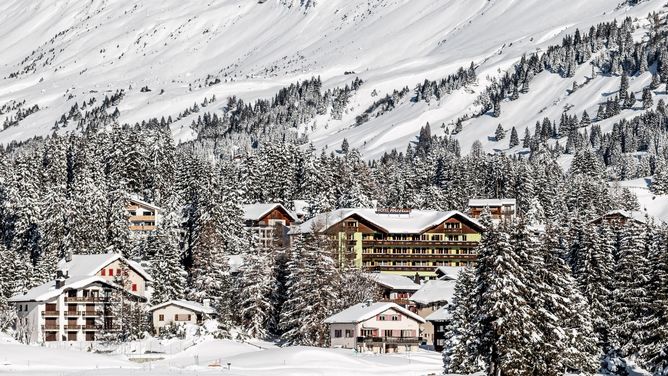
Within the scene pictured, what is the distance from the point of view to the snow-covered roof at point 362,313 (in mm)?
113875

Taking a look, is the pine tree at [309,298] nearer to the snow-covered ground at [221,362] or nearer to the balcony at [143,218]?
the snow-covered ground at [221,362]

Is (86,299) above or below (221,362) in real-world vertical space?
above

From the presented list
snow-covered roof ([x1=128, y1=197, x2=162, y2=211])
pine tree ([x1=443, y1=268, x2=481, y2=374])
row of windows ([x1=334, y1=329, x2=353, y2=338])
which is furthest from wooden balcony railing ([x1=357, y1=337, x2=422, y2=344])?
snow-covered roof ([x1=128, y1=197, x2=162, y2=211])

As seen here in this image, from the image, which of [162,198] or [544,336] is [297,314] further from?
[162,198]

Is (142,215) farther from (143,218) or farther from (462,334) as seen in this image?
(462,334)

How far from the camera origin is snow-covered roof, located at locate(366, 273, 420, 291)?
140m

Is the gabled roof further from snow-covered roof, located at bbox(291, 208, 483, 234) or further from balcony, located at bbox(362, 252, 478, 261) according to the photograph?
balcony, located at bbox(362, 252, 478, 261)

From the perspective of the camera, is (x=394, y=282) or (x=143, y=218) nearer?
(x=394, y=282)

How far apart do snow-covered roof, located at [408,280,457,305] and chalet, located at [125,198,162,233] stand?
40.0m

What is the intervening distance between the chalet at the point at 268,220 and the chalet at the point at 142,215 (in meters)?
11.6

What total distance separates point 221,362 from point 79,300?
105ft

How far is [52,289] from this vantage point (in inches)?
4860

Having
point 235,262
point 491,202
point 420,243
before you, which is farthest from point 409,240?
point 235,262

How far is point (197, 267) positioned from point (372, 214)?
30.1 metres
